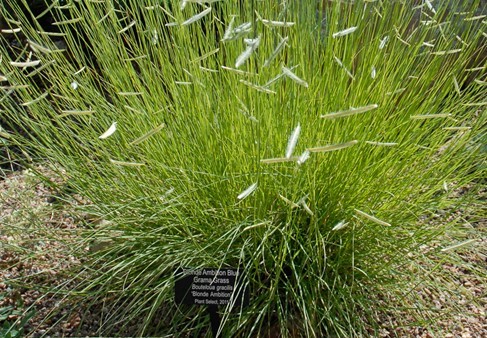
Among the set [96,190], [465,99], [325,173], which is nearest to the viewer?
[325,173]

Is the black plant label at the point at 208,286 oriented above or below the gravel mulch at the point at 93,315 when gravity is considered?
above

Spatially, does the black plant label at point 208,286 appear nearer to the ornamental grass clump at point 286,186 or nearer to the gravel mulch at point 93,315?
the ornamental grass clump at point 286,186

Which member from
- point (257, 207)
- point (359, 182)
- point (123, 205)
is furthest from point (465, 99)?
point (123, 205)

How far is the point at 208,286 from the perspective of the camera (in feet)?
6.25

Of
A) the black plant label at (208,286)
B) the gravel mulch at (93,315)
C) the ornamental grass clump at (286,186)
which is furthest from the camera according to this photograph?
the gravel mulch at (93,315)

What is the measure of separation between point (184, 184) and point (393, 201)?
0.72 m

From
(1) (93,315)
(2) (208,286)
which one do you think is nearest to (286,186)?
(2) (208,286)

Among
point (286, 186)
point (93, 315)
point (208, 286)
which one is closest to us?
point (208, 286)

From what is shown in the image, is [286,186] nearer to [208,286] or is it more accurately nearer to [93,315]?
[208,286]

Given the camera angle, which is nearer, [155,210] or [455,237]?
[155,210]

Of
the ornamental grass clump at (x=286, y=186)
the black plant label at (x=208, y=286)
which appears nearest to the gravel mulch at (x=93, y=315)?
the ornamental grass clump at (x=286, y=186)

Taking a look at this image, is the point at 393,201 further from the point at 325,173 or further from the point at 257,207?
the point at 257,207

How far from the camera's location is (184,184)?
83.7 inches

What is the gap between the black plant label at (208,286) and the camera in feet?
6.22
